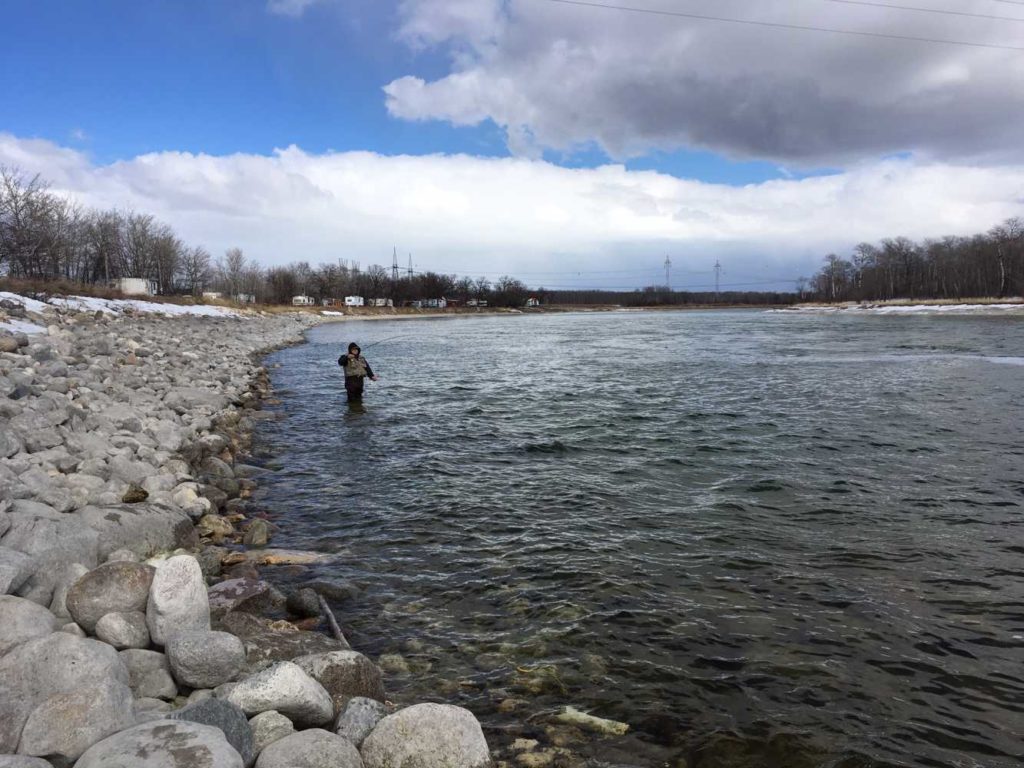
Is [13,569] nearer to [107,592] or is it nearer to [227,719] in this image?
[107,592]

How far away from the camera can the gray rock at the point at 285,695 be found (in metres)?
3.67

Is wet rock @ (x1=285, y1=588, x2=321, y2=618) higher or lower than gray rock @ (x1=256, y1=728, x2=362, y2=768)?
lower

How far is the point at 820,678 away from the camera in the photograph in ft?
16.0

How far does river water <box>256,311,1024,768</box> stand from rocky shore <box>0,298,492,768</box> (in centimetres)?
78

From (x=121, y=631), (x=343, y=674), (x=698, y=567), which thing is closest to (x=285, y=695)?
(x=343, y=674)

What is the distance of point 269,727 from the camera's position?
3.55 metres

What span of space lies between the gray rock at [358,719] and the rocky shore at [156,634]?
0.01 meters

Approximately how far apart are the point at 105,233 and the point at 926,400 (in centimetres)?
8241

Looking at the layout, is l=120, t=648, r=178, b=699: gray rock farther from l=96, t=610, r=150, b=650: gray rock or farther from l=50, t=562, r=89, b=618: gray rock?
l=50, t=562, r=89, b=618: gray rock

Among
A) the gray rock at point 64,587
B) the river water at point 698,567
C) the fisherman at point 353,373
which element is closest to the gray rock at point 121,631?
the gray rock at point 64,587

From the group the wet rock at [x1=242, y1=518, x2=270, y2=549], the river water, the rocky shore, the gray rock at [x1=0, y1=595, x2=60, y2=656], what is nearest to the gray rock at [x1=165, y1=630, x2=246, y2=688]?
the rocky shore

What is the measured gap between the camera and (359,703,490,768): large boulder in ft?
11.6

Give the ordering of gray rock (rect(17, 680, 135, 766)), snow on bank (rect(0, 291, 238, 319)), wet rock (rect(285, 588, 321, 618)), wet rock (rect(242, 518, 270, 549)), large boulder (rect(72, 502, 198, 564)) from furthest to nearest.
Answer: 1. snow on bank (rect(0, 291, 238, 319))
2. wet rock (rect(242, 518, 270, 549))
3. large boulder (rect(72, 502, 198, 564))
4. wet rock (rect(285, 588, 321, 618))
5. gray rock (rect(17, 680, 135, 766))

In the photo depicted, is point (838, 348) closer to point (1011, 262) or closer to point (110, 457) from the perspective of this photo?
point (110, 457)
